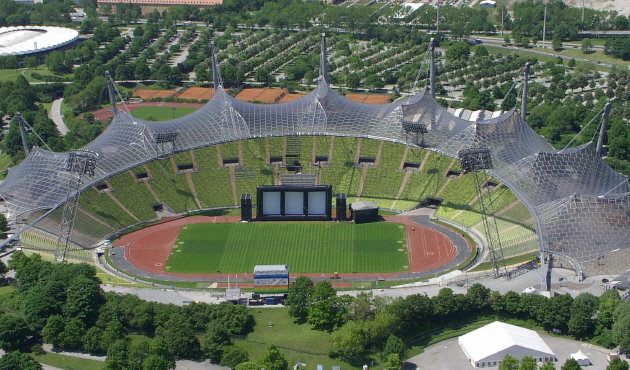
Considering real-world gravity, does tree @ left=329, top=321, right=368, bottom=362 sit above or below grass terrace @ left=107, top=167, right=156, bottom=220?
below

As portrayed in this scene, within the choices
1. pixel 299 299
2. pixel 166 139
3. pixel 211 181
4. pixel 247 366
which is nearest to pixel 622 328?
pixel 299 299

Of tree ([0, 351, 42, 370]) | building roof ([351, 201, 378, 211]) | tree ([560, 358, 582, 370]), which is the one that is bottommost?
tree ([560, 358, 582, 370])

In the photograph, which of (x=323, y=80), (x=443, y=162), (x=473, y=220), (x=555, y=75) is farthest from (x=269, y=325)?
(x=555, y=75)

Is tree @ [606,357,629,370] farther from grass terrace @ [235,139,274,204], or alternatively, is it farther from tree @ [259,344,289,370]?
grass terrace @ [235,139,274,204]

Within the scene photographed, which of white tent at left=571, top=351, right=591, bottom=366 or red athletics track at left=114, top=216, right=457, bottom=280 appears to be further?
red athletics track at left=114, top=216, right=457, bottom=280

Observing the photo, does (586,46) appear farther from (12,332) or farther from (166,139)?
(12,332)

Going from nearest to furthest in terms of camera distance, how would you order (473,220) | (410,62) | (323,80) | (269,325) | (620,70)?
(269,325)
(473,220)
(323,80)
(620,70)
(410,62)

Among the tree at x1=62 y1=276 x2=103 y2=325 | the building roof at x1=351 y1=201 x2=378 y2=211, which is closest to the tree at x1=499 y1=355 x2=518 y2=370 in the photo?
the building roof at x1=351 y1=201 x2=378 y2=211

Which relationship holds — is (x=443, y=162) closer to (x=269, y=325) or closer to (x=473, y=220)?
(x=473, y=220)
